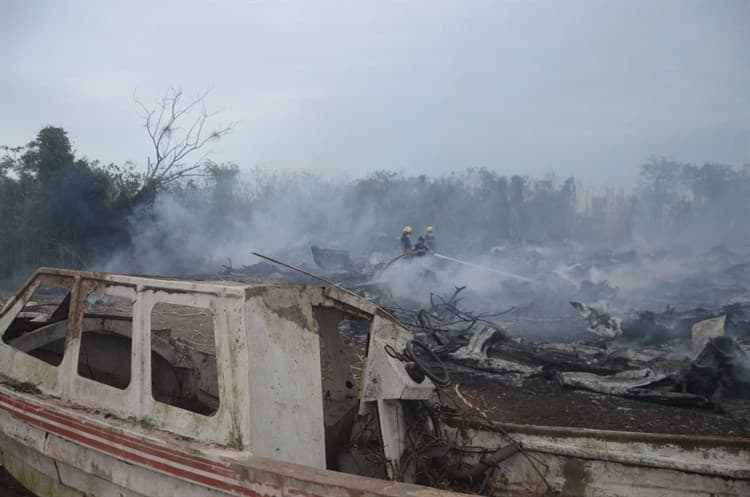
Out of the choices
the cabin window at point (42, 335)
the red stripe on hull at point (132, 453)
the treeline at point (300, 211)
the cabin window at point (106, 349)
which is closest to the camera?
the red stripe on hull at point (132, 453)

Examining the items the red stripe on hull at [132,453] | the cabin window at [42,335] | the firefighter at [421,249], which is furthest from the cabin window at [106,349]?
the firefighter at [421,249]

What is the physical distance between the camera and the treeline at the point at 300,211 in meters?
18.5

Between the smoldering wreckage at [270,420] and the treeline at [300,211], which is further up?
the treeline at [300,211]

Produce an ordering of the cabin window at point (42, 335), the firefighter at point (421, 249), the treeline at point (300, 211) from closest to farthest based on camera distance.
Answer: the cabin window at point (42, 335) < the firefighter at point (421, 249) < the treeline at point (300, 211)

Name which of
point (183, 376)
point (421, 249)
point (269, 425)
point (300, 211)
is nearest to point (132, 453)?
point (269, 425)

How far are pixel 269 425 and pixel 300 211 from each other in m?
28.7

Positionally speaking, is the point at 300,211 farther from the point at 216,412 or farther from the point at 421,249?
the point at 216,412

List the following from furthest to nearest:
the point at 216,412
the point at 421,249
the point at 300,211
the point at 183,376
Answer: the point at 300,211, the point at 421,249, the point at 183,376, the point at 216,412

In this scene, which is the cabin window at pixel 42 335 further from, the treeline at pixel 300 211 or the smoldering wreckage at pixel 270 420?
the treeline at pixel 300 211

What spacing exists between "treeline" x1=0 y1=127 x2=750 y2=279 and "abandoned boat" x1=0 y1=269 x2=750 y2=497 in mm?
16722

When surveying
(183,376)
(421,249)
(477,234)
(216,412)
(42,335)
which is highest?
(477,234)

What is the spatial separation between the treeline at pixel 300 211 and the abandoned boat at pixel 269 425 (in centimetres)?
1672

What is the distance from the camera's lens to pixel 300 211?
30734 millimetres

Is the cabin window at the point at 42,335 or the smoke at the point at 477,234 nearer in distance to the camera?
the cabin window at the point at 42,335
